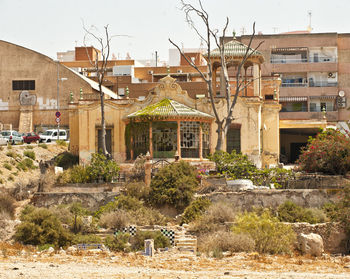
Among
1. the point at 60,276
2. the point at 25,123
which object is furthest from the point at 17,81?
the point at 60,276

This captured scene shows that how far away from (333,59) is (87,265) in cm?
5202

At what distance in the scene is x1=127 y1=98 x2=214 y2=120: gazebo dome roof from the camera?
3972cm

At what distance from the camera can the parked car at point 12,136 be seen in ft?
177

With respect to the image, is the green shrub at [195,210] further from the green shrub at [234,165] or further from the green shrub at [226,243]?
the green shrub at [234,165]

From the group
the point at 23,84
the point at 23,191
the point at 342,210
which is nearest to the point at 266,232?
the point at 342,210

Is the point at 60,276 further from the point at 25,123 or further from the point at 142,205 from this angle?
the point at 25,123

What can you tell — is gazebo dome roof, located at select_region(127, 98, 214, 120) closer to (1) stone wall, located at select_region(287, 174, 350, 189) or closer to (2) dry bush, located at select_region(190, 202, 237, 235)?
Answer: (1) stone wall, located at select_region(287, 174, 350, 189)

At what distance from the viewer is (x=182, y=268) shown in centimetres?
2270

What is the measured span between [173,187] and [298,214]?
6103 mm

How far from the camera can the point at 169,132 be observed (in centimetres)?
3981

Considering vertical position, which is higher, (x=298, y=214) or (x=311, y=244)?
(x=298, y=214)

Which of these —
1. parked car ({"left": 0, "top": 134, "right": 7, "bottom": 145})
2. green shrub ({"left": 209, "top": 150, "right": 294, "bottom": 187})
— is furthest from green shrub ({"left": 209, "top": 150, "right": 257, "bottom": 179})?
parked car ({"left": 0, "top": 134, "right": 7, "bottom": 145})

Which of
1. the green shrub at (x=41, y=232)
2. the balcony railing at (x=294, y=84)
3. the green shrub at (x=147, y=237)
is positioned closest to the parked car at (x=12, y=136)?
the green shrub at (x=41, y=232)

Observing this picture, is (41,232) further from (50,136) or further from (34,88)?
(34,88)
